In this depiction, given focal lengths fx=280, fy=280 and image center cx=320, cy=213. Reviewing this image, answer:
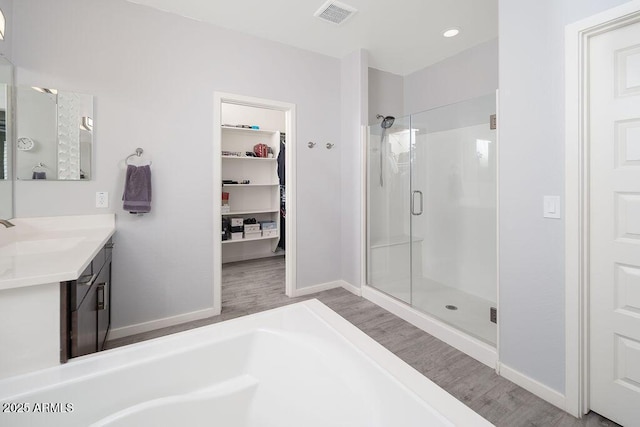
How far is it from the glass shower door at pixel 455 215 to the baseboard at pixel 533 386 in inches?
14.6

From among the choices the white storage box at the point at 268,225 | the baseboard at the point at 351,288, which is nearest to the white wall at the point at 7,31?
the white storage box at the point at 268,225

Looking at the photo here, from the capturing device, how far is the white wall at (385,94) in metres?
3.50

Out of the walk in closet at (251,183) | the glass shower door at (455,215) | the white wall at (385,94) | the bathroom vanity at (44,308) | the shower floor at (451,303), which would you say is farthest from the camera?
the walk in closet at (251,183)

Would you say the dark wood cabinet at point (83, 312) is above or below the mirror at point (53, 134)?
below

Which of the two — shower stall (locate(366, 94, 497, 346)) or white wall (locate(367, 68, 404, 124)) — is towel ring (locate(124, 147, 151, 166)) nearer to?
shower stall (locate(366, 94, 497, 346))

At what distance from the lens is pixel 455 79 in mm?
3170

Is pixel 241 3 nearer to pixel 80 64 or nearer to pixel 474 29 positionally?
pixel 80 64

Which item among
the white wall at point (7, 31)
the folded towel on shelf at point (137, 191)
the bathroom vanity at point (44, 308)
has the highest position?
the white wall at point (7, 31)

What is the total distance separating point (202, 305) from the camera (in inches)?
102

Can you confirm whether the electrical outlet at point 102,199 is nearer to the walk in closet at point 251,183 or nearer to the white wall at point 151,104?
the white wall at point 151,104

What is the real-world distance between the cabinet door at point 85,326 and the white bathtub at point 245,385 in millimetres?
175

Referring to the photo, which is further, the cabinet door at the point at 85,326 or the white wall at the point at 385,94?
the white wall at the point at 385,94

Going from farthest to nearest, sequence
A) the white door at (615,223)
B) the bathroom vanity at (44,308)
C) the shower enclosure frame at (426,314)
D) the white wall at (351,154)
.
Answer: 1. the white wall at (351,154)
2. the shower enclosure frame at (426,314)
3. the white door at (615,223)
4. the bathroom vanity at (44,308)

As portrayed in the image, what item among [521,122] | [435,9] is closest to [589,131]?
[521,122]
